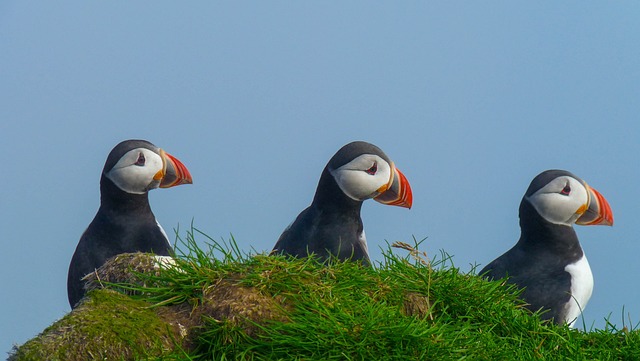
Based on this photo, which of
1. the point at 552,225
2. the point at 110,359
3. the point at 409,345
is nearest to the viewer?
the point at 110,359

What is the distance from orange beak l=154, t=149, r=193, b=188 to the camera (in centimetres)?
768

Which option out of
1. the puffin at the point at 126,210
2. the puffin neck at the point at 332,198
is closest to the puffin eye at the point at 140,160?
the puffin at the point at 126,210

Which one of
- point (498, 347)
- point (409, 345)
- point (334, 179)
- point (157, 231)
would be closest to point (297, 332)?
point (409, 345)

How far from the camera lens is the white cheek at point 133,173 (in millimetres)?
7508

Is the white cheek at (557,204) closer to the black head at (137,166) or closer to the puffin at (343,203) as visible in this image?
the puffin at (343,203)

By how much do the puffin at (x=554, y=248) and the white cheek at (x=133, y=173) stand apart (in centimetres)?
281

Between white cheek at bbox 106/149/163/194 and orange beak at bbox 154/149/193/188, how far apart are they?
0.10m

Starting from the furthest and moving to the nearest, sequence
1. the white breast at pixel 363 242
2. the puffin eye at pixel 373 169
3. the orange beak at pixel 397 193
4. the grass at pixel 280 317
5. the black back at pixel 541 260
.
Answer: the orange beak at pixel 397 193 → the puffin eye at pixel 373 169 → the white breast at pixel 363 242 → the black back at pixel 541 260 → the grass at pixel 280 317

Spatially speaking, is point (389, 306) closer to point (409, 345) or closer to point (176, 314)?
point (409, 345)

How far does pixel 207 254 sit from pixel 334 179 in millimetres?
2253

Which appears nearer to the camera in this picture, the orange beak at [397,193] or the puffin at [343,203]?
the puffin at [343,203]

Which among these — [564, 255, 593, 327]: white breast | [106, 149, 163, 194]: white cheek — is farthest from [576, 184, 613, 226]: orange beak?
[106, 149, 163, 194]: white cheek

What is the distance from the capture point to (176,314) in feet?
15.4

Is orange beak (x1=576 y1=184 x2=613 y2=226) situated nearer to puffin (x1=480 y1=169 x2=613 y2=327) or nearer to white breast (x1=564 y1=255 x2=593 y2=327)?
puffin (x1=480 y1=169 x2=613 y2=327)
